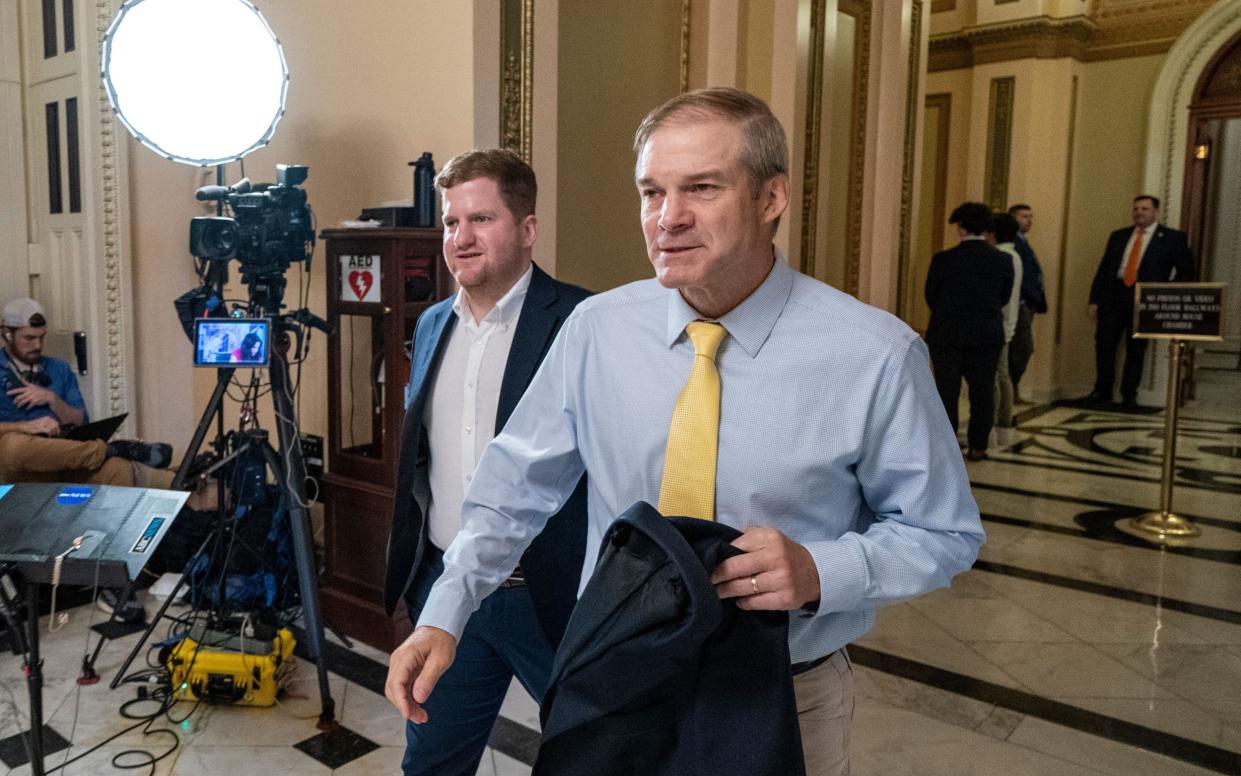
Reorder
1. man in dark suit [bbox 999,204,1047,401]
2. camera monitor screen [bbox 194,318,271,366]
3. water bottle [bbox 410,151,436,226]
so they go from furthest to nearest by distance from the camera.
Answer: man in dark suit [bbox 999,204,1047,401] → water bottle [bbox 410,151,436,226] → camera monitor screen [bbox 194,318,271,366]

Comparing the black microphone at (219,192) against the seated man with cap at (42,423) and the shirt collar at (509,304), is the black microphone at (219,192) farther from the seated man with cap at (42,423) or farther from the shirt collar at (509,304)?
the seated man with cap at (42,423)

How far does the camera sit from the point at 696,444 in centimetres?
111

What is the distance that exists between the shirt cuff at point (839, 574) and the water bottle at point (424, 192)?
2416mm

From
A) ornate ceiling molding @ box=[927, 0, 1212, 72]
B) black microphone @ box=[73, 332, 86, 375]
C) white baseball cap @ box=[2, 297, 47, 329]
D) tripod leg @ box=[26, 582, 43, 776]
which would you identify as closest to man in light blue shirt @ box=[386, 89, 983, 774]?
tripod leg @ box=[26, 582, 43, 776]

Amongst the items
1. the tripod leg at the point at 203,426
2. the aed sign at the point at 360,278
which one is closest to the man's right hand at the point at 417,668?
the tripod leg at the point at 203,426

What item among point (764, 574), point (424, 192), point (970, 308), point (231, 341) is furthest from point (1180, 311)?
point (764, 574)

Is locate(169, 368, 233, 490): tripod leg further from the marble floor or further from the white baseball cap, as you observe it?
the white baseball cap

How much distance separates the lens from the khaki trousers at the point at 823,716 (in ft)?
3.95

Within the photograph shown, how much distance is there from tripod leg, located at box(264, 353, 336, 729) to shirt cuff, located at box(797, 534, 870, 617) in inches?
78.4

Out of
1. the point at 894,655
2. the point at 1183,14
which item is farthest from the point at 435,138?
the point at 1183,14

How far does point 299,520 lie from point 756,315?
195 centimetres

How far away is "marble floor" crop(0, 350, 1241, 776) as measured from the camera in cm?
250

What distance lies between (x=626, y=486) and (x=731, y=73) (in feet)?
11.6

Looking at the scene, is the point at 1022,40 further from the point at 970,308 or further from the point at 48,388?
the point at 48,388
